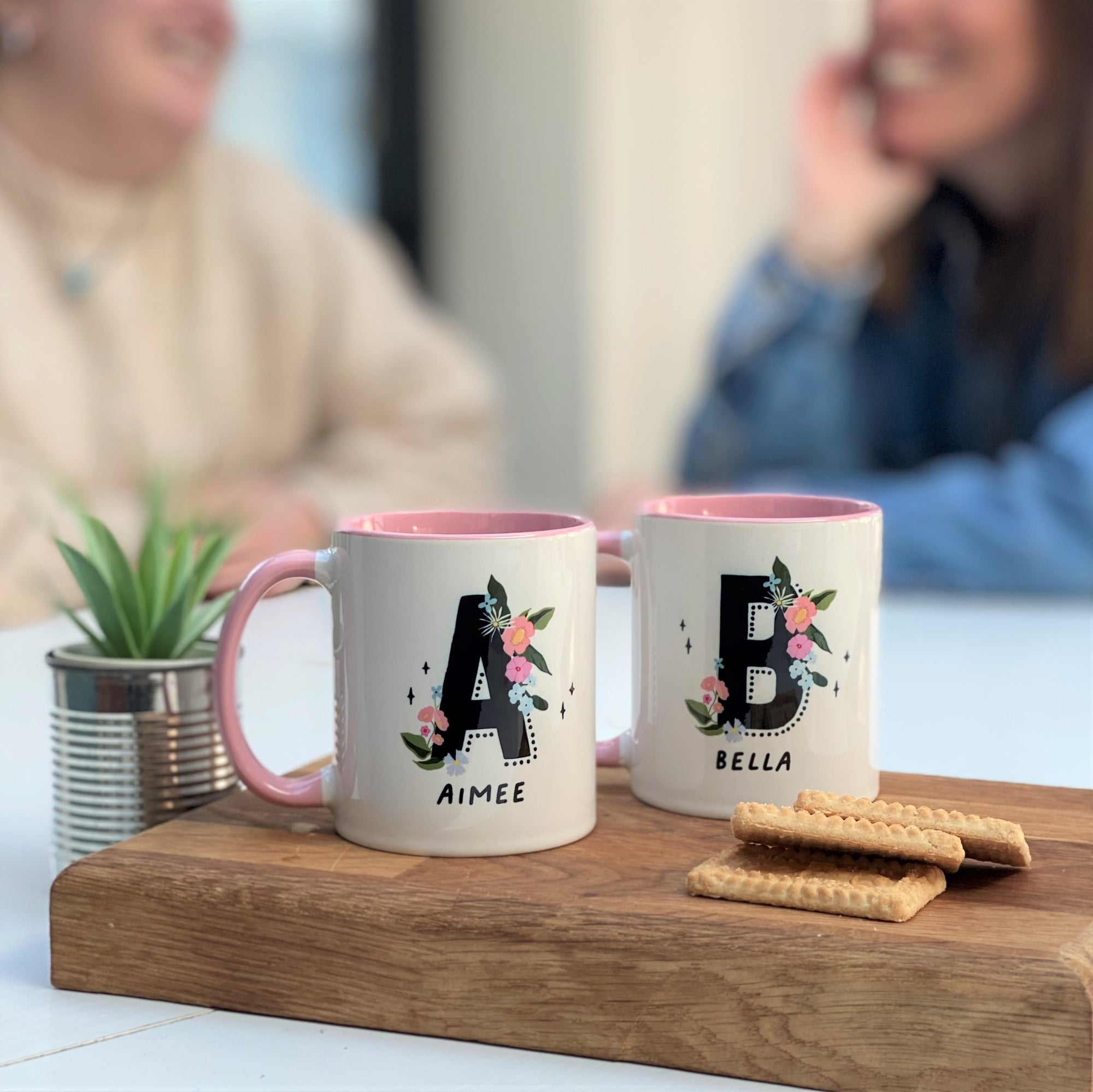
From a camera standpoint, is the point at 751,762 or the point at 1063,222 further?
the point at 1063,222

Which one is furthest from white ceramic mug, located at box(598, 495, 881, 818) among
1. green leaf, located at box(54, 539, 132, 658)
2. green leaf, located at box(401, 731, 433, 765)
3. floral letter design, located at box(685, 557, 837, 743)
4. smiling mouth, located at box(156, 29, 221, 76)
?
smiling mouth, located at box(156, 29, 221, 76)

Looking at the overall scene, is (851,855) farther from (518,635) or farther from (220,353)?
(220,353)

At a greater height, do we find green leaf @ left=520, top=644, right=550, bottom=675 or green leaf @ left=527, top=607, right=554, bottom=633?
green leaf @ left=527, top=607, right=554, bottom=633

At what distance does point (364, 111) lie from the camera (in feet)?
8.39

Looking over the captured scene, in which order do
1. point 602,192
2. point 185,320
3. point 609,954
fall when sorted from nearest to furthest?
point 609,954, point 185,320, point 602,192

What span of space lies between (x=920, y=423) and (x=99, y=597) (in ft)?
5.42

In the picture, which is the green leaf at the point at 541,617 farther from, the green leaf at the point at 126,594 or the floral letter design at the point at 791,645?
the green leaf at the point at 126,594

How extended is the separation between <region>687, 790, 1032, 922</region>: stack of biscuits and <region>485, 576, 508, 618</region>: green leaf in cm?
10

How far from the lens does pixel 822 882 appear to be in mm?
449

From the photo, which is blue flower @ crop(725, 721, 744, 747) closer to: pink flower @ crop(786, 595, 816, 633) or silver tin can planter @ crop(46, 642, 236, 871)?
pink flower @ crop(786, 595, 816, 633)

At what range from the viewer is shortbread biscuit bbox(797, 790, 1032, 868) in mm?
465

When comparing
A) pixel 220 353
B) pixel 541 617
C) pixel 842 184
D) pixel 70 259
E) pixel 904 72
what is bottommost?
pixel 541 617

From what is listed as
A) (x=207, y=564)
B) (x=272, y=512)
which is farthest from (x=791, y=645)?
(x=272, y=512)

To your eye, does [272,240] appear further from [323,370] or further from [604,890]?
[604,890]
